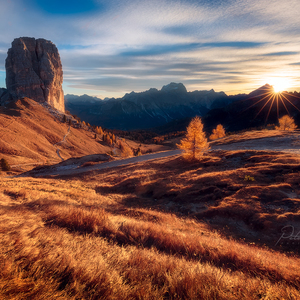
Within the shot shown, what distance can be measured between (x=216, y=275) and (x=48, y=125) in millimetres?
97867

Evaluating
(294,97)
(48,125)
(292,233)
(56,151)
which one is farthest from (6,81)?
(294,97)

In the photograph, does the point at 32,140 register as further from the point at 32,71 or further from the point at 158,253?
the point at 32,71

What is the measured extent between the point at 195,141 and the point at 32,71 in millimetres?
140045

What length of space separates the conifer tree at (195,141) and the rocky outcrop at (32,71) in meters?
125

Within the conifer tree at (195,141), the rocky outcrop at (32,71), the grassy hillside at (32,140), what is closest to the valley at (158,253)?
the conifer tree at (195,141)

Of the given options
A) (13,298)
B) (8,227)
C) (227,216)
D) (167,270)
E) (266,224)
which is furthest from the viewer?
(227,216)

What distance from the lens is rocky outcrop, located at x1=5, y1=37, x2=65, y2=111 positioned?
113500 millimetres

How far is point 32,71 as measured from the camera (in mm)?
117000

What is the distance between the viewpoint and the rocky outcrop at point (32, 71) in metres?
114

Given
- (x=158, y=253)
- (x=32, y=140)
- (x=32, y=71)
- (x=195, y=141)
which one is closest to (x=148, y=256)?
(x=158, y=253)

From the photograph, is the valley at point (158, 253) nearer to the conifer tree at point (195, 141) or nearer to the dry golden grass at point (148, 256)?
the dry golden grass at point (148, 256)

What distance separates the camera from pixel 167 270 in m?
3.66

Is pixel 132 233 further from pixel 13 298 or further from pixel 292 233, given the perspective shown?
pixel 292 233

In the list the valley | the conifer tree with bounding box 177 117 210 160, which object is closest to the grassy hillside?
the conifer tree with bounding box 177 117 210 160
